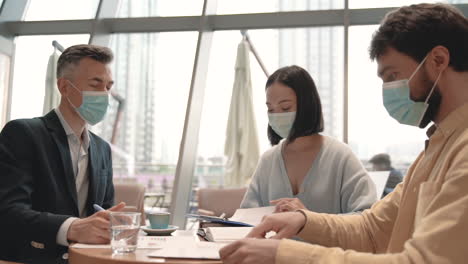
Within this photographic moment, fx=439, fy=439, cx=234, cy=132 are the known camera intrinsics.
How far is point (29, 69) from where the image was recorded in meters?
4.73

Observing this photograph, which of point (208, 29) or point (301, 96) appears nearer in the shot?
point (301, 96)

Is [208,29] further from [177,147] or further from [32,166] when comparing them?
[32,166]

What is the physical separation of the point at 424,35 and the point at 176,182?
2.97 m

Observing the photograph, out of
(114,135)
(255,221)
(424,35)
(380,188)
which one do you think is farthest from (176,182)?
(424,35)

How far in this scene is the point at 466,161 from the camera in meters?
0.88

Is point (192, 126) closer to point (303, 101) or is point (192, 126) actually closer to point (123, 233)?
point (303, 101)

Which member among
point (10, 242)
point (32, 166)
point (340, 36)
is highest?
point (340, 36)

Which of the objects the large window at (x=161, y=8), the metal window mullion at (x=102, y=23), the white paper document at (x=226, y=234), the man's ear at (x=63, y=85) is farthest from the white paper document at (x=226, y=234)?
the metal window mullion at (x=102, y=23)

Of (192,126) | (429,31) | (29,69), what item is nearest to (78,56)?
(429,31)

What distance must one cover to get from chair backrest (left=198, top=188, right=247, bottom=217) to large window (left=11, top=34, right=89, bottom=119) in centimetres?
233

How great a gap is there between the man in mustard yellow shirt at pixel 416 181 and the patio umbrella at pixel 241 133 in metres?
2.69

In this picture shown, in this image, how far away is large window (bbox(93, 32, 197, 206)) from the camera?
4.28 meters

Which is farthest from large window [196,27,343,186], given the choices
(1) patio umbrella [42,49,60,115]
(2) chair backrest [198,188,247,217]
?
(1) patio umbrella [42,49,60,115]

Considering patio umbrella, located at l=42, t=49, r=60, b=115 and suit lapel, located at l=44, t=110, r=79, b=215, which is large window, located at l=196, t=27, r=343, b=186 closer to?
patio umbrella, located at l=42, t=49, r=60, b=115
